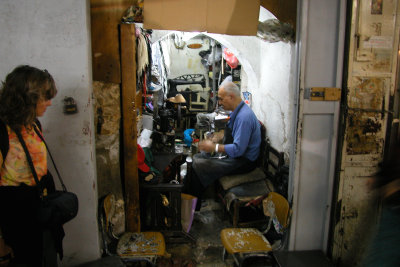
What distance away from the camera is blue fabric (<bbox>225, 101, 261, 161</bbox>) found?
12.5 ft

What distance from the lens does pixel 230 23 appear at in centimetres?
284

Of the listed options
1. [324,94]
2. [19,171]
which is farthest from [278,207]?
[19,171]

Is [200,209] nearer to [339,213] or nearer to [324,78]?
[339,213]

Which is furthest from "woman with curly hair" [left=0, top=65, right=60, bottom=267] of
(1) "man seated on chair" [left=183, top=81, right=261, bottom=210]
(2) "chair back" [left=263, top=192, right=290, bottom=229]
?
(1) "man seated on chair" [left=183, top=81, right=261, bottom=210]

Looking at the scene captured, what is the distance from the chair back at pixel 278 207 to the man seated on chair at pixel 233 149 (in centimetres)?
94

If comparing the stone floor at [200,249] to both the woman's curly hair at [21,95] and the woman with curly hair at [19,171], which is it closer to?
the woman with curly hair at [19,171]

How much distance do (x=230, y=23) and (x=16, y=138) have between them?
214 centimetres

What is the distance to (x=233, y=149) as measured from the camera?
3.84 meters

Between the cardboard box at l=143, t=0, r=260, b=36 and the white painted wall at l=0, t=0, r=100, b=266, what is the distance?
2.05ft

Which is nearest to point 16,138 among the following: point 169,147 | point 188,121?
point 169,147

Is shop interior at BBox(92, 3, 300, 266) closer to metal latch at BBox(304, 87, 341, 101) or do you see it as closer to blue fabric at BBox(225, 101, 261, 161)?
blue fabric at BBox(225, 101, 261, 161)

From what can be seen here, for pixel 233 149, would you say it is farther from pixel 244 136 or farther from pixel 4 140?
pixel 4 140

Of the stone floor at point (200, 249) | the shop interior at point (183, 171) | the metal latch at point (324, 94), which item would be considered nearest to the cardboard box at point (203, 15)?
the shop interior at point (183, 171)

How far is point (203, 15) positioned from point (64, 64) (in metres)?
1.38
